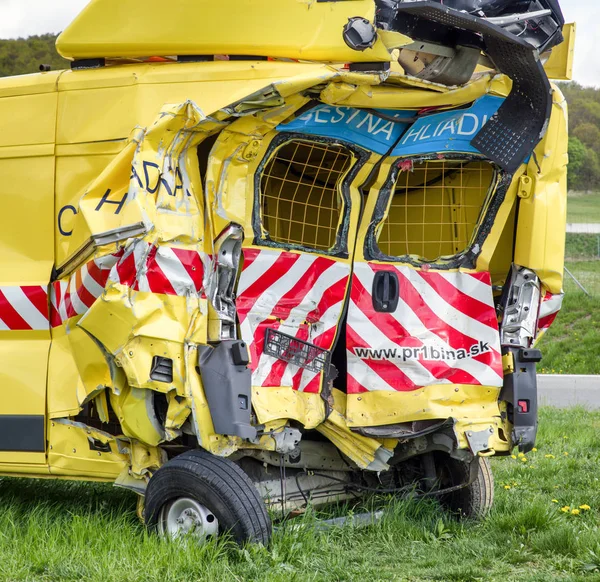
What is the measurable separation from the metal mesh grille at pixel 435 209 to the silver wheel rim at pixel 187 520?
1.94 metres

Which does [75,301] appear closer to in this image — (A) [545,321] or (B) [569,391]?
(A) [545,321]

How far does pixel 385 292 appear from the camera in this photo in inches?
208

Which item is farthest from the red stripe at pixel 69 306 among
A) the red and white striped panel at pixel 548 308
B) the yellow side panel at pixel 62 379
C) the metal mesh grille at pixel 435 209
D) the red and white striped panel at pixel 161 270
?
the red and white striped panel at pixel 548 308

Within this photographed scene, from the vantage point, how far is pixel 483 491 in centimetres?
582

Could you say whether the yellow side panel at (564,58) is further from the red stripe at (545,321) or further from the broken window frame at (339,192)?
the red stripe at (545,321)

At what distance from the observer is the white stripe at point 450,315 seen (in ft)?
17.5

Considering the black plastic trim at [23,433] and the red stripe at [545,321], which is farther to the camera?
the red stripe at [545,321]

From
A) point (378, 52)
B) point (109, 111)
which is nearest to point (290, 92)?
point (378, 52)

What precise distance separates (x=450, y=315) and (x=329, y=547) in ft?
4.67

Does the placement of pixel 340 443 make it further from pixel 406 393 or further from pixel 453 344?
pixel 453 344

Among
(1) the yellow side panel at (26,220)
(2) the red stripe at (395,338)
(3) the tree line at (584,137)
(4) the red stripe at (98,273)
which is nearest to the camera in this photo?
(4) the red stripe at (98,273)

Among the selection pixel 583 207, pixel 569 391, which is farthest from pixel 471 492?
pixel 583 207

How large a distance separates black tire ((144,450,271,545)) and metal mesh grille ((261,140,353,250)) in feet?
4.71

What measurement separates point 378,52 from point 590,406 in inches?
295
